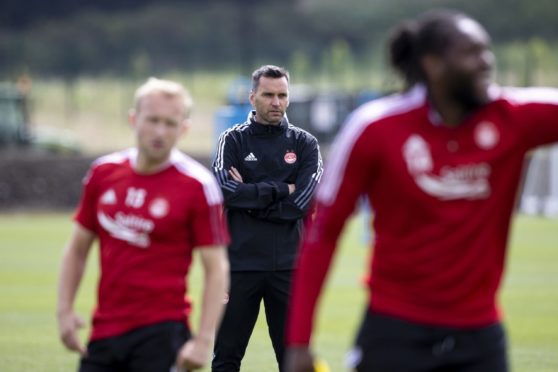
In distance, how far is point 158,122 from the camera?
5.43 metres

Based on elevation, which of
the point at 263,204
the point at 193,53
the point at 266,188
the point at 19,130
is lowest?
the point at 19,130

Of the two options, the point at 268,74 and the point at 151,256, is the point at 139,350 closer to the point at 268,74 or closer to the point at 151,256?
the point at 151,256

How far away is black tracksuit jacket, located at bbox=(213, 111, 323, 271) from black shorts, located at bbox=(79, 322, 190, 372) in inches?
128

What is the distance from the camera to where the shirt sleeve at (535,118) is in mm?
4785

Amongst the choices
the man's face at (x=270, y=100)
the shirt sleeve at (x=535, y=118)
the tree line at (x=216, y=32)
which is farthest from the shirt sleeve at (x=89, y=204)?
the tree line at (x=216, y=32)

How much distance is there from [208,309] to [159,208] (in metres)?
0.51

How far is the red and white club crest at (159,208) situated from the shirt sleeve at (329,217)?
0.88 m

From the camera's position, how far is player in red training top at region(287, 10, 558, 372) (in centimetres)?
468

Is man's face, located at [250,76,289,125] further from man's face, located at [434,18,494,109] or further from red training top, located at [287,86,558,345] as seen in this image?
man's face, located at [434,18,494,109]

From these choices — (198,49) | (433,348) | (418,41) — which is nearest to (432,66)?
(418,41)

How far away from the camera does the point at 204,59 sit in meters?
61.3

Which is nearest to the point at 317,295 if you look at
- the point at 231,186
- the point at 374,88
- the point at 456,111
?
the point at 456,111

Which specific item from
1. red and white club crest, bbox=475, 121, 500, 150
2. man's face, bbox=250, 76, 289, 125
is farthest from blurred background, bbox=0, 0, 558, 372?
red and white club crest, bbox=475, 121, 500, 150

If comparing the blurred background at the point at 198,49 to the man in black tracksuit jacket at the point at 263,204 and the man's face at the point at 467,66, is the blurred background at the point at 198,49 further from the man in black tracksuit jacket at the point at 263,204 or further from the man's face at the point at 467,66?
the man's face at the point at 467,66
